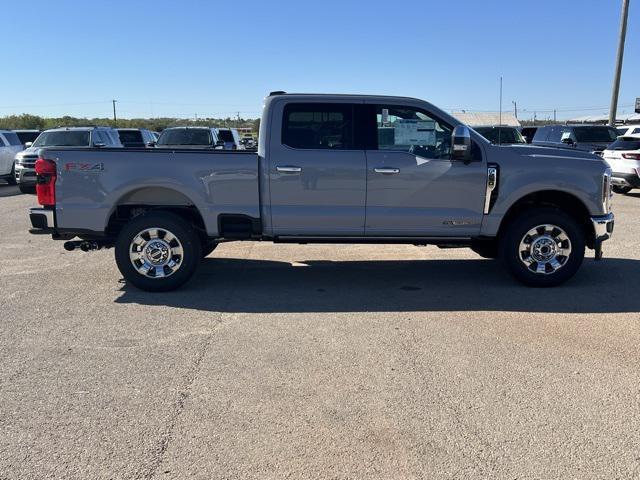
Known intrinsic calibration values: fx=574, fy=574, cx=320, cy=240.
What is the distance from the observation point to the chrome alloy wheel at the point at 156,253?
637 cm

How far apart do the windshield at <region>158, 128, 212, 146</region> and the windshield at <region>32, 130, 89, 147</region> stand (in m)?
2.26

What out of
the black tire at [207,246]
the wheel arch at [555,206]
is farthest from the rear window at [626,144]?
the black tire at [207,246]

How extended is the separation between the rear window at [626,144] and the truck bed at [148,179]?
12.5m

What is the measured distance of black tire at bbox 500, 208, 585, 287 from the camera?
21.1 ft

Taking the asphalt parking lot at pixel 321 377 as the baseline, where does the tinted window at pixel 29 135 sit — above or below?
above

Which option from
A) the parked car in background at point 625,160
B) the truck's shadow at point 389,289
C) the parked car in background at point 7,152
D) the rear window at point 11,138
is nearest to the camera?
the truck's shadow at point 389,289

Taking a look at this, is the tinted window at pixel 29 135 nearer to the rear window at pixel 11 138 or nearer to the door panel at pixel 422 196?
the rear window at pixel 11 138

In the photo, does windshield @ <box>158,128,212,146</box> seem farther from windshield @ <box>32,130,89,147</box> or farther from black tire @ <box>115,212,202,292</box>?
black tire @ <box>115,212,202,292</box>

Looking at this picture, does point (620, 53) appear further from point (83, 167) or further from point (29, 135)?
point (29, 135)

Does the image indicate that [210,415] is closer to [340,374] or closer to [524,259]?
[340,374]

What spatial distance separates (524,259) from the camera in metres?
6.50

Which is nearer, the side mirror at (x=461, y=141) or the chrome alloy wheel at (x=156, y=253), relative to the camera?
the side mirror at (x=461, y=141)

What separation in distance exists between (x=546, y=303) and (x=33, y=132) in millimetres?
27400

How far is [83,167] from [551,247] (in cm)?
527
